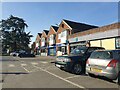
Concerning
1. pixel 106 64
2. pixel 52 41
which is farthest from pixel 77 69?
pixel 52 41

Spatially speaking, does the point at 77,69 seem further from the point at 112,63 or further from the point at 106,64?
the point at 112,63

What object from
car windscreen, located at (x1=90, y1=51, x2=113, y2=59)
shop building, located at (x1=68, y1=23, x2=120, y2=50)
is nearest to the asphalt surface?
car windscreen, located at (x1=90, y1=51, x2=113, y2=59)

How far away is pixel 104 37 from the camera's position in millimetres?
26953

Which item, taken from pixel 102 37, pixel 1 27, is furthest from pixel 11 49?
pixel 102 37

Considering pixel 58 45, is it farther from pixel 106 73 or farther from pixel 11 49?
pixel 106 73

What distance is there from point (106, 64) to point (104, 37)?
18387 mm

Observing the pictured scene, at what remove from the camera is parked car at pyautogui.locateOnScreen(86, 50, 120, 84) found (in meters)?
8.71

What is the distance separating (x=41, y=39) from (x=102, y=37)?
38.3m

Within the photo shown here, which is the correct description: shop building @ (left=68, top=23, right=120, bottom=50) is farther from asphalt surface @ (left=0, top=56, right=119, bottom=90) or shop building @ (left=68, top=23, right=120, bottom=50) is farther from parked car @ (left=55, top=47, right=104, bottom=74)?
asphalt surface @ (left=0, top=56, right=119, bottom=90)

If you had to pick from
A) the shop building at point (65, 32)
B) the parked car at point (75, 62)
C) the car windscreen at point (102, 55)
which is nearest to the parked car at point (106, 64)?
the car windscreen at point (102, 55)

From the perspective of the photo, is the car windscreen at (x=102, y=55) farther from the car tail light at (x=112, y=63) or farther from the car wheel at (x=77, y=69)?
the car wheel at (x=77, y=69)

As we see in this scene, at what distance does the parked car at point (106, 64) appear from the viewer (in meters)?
8.71

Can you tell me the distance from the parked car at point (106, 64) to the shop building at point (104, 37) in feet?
49.2

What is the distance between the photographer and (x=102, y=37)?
27438 mm
